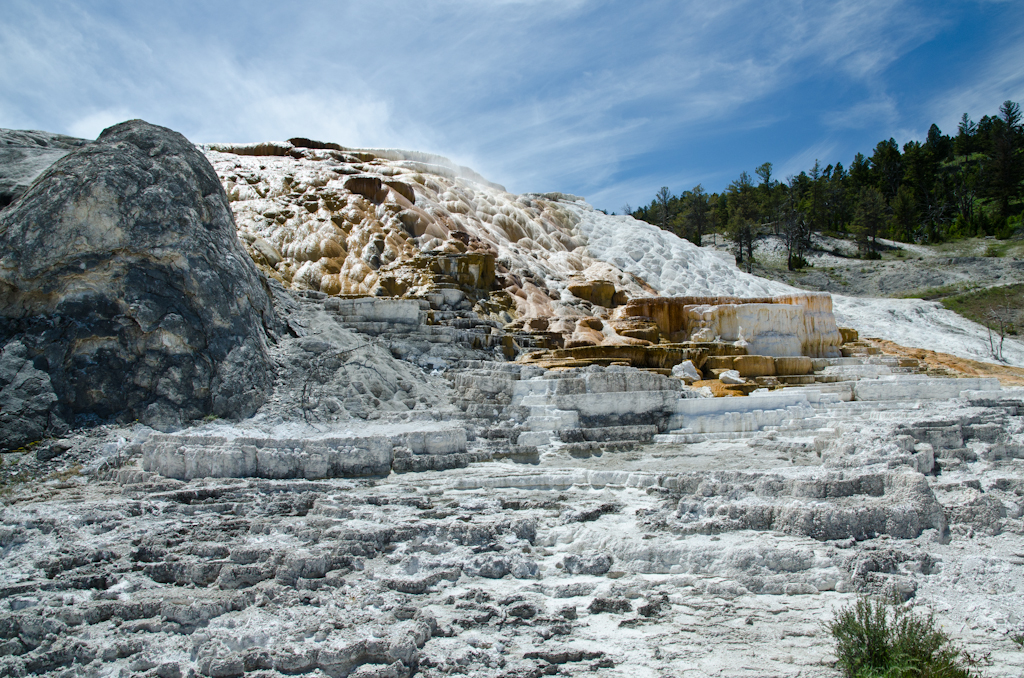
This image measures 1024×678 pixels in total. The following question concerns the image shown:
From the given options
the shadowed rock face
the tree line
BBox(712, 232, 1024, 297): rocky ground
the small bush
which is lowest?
the small bush

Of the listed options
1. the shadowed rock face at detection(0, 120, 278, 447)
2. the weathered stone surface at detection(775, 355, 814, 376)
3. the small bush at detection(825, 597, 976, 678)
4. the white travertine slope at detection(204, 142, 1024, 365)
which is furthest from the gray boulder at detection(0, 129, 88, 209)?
the weathered stone surface at detection(775, 355, 814, 376)

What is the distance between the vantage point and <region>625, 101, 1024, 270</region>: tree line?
34.0 m

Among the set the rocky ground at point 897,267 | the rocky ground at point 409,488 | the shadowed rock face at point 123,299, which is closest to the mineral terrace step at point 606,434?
the rocky ground at point 409,488

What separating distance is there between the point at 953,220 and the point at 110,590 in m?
43.6

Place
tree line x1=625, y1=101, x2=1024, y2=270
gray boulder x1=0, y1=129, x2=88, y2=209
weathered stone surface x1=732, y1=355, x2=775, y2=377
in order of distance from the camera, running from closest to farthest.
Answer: gray boulder x1=0, y1=129, x2=88, y2=209 → weathered stone surface x1=732, y1=355, x2=775, y2=377 → tree line x1=625, y1=101, x2=1024, y2=270

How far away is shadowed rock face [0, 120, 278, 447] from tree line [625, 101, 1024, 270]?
28.1 m

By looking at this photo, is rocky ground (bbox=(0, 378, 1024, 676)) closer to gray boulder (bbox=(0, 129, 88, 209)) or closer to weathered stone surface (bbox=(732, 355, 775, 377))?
gray boulder (bbox=(0, 129, 88, 209))

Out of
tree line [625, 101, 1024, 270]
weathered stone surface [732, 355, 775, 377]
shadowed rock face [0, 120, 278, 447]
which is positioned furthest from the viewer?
tree line [625, 101, 1024, 270]

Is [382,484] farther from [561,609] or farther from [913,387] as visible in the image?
[913,387]

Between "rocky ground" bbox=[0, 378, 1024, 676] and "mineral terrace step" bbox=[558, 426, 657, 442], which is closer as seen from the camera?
"rocky ground" bbox=[0, 378, 1024, 676]

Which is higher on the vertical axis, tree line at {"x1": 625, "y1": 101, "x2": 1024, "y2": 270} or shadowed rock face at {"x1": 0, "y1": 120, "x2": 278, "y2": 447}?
tree line at {"x1": 625, "y1": 101, "x2": 1024, "y2": 270}

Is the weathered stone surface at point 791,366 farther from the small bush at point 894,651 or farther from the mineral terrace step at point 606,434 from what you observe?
the small bush at point 894,651

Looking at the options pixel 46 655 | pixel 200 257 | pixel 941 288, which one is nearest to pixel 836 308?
pixel 941 288

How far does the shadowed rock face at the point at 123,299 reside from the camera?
23.4 feet
